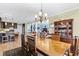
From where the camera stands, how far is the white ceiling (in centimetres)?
202

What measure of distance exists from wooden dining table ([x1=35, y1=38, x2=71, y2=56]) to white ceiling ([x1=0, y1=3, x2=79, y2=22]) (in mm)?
474

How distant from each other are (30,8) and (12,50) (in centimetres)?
85

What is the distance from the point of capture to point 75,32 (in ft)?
6.51

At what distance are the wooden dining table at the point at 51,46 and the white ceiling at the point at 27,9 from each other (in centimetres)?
47

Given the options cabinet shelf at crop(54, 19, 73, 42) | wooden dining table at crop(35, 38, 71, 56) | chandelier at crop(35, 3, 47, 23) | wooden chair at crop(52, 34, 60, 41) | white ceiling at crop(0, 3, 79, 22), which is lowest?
wooden dining table at crop(35, 38, 71, 56)

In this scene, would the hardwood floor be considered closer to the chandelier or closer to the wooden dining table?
the wooden dining table

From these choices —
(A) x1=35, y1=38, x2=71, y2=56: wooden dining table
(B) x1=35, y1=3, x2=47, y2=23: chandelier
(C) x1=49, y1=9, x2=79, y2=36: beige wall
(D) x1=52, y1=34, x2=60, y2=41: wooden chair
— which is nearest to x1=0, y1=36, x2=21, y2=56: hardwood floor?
(A) x1=35, y1=38, x2=71, y2=56: wooden dining table

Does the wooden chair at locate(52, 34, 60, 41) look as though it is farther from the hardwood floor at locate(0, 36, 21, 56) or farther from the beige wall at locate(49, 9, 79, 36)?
the hardwood floor at locate(0, 36, 21, 56)

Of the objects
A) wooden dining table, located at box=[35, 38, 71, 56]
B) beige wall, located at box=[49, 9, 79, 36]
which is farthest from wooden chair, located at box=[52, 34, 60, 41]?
beige wall, located at box=[49, 9, 79, 36]

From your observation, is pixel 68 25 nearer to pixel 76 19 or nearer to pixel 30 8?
pixel 76 19

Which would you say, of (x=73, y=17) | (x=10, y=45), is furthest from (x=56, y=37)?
(x=10, y=45)

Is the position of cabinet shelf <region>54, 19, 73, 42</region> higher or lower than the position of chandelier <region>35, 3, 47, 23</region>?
lower

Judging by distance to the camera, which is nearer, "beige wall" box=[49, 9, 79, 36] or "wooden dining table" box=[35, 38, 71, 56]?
"beige wall" box=[49, 9, 79, 36]

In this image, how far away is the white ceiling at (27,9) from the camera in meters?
2.02
